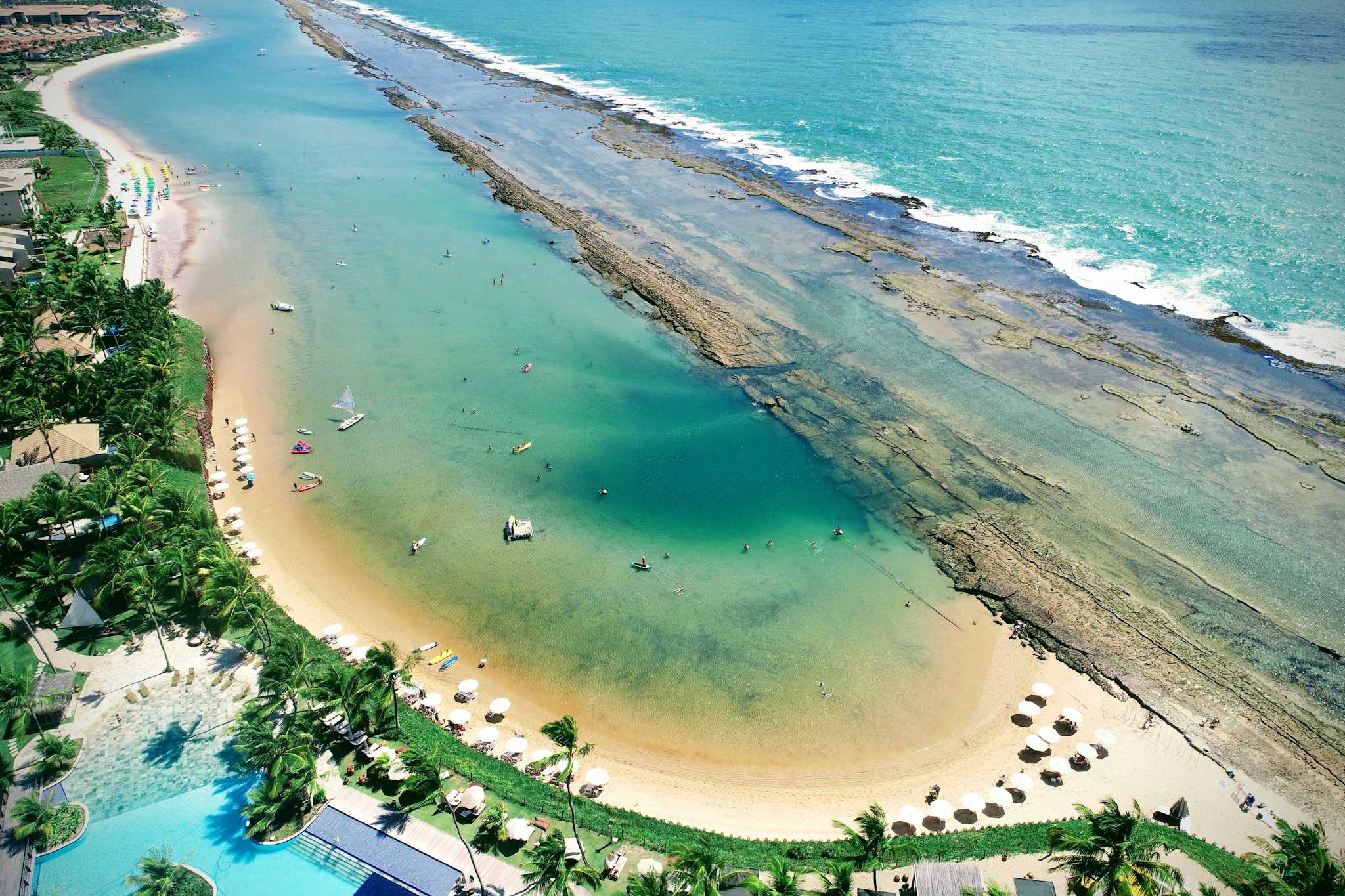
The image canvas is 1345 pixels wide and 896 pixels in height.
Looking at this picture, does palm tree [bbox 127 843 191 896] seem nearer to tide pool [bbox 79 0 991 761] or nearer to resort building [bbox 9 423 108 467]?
tide pool [bbox 79 0 991 761]

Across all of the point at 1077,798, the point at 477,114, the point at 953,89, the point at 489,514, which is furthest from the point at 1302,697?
the point at 477,114

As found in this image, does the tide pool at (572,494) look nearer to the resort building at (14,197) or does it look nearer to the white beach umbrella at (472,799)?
the white beach umbrella at (472,799)

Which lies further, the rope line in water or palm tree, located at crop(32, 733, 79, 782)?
the rope line in water

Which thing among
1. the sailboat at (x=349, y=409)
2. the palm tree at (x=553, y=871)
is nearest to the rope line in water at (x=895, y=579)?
the palm tree at (x=553, y=871)

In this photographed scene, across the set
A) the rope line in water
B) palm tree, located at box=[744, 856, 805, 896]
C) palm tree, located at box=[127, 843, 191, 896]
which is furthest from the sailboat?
palm tree, located at box=[744, 856, 805, 896]

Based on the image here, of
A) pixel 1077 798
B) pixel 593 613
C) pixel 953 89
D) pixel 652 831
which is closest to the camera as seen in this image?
pixel 652 831

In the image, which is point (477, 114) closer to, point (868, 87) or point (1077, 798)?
point (868, 87)

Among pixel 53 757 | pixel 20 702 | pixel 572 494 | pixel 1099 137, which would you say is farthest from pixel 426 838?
pixel 1099 137
